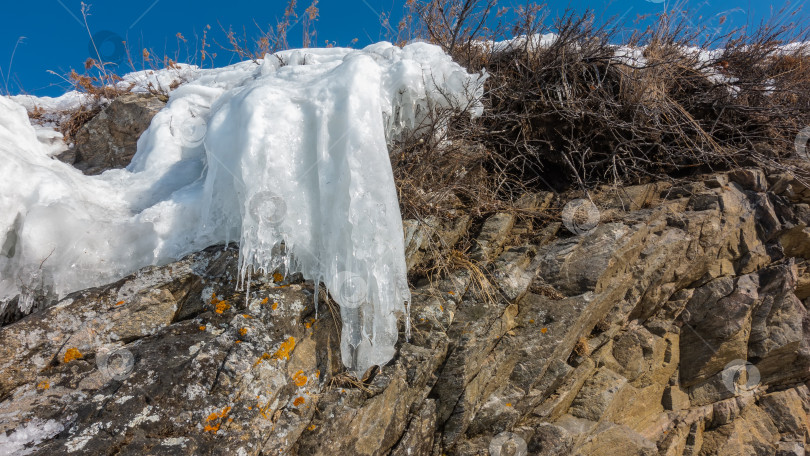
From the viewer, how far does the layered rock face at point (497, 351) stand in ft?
7.26

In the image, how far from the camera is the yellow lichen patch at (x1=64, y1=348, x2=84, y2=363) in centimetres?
232

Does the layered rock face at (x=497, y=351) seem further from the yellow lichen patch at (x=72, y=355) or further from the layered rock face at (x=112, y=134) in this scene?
the layered rock face at (x=112, y=134)
